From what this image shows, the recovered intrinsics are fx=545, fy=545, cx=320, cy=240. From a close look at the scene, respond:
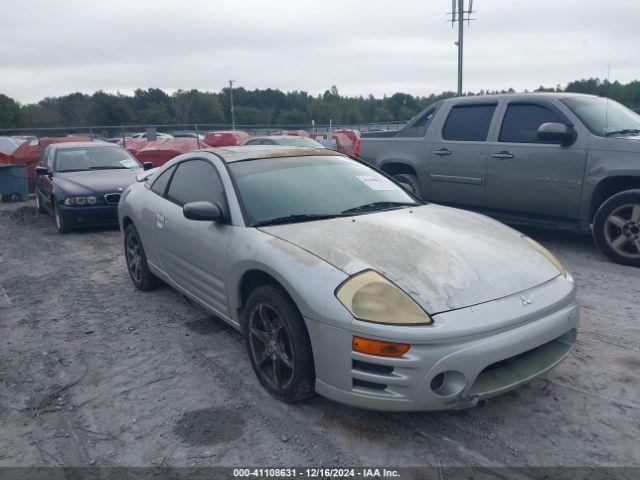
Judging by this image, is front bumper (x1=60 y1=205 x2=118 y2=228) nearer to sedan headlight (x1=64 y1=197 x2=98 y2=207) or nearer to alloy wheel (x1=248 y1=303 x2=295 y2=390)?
sedan headlight (x1=64 y1=197 x2=98 y2=207)

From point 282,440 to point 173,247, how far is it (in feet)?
6.89

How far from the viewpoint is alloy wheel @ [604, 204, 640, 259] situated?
18.5ft

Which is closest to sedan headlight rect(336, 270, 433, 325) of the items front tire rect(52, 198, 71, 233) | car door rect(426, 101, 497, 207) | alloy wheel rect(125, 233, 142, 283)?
alloy wheel rect(125, 233, 142, 283)

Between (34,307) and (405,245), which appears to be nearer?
(405,245)

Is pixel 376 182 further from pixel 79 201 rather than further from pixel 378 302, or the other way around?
pixel 79 201

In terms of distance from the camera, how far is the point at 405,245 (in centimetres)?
319

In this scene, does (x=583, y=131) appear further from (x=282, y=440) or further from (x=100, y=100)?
(x=100, y=100)

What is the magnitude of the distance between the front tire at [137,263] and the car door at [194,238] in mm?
612

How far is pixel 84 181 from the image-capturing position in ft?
29.2

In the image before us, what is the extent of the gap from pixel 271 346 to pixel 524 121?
4.76 meters

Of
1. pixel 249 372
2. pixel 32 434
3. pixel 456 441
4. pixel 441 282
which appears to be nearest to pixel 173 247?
pixel 249 372

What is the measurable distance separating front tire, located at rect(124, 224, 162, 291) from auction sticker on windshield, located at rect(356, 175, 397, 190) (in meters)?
2.28

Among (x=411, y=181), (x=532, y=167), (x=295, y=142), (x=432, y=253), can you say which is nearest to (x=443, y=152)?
(x=411, y=181)

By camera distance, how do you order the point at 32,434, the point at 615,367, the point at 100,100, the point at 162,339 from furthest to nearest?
the point at 100,100 < the point at 162,339 < the point at 615,367 < the point at 32,434
